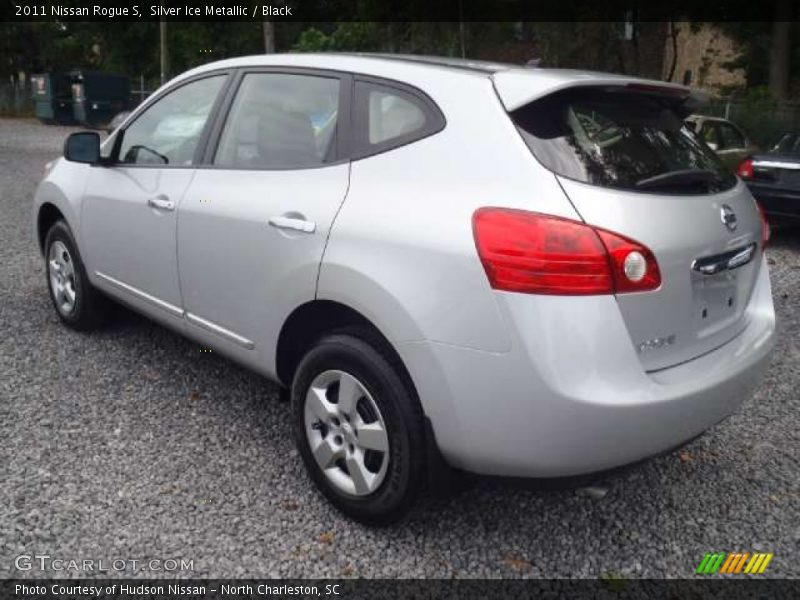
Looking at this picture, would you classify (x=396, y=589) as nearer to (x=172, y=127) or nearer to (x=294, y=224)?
(x=294, y=224)

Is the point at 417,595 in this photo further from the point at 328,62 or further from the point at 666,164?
the point at 328,62

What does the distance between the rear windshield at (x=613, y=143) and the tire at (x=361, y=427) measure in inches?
34.8

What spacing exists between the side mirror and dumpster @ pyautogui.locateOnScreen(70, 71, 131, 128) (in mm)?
A: 25986

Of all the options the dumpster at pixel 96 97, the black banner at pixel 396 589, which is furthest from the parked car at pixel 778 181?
the dumpster at pixel 96 97

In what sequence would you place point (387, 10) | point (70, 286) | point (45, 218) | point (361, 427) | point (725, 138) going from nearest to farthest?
point (361, 427), point (70, 286), point (45, 218), point (725, 138), point (387, 10)

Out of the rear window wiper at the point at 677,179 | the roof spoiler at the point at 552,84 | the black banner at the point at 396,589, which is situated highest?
the roof spoiler at the point at 552,84

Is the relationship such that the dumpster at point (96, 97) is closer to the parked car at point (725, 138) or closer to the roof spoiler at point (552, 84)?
the parked car at point (725, 138)

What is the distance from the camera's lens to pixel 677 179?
102 inches

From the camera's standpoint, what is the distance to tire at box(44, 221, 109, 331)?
181 inches

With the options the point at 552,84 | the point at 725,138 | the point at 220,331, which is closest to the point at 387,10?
the point at 725,138

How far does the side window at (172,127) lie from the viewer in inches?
145

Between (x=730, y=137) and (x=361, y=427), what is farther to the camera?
(x=730, y=137)

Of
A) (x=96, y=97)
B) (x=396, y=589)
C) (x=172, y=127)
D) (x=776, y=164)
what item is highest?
(x=96, y=97)

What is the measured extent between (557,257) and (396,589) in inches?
48.5
